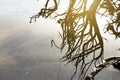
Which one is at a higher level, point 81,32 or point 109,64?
point 81,32

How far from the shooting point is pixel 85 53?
4000mm

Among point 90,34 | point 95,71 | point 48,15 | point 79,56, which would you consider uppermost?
point 48,15

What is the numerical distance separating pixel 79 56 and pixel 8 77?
161319 mm

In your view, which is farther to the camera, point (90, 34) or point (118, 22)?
point (118, 22)

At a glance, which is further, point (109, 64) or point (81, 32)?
point (109, 64)

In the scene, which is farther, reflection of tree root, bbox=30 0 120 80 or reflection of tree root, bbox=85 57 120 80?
reflection of tree root, bbox=85 57 120 80

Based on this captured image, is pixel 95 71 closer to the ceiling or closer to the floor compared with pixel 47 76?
closer to the ceiling

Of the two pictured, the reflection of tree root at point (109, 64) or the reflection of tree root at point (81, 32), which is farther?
the reflection of tree root at point (109, 64)

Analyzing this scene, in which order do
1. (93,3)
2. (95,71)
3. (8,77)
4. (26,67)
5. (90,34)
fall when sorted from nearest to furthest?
(93,3) → (90,34) → (95,71) → (8,77) → (26,67)

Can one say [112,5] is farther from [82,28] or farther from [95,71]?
[95,71]

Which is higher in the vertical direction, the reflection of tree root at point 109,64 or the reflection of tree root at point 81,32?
the reflection of tree root at point 81,32

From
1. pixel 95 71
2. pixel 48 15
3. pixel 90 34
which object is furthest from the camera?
pixel 95 71

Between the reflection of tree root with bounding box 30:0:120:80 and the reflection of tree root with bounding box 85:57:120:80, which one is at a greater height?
the reflection of tree root with bounding box 30:0:120:80

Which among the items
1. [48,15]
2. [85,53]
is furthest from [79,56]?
[48,15]
